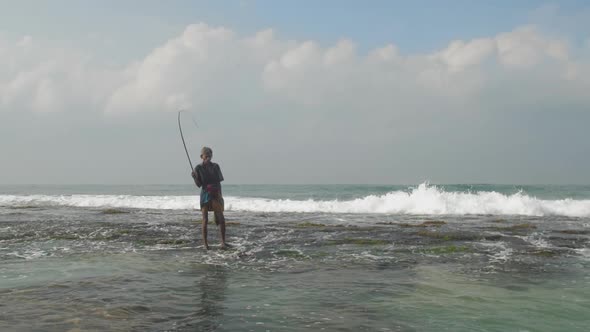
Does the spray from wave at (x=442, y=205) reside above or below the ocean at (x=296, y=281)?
above

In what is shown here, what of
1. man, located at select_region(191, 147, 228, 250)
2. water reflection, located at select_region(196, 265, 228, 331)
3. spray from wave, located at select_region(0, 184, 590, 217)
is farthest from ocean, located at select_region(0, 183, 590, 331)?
spray from wave, located at select_region(0, 184, 590, 217)

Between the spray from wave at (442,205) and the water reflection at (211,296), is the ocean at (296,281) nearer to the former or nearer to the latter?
the water reflection at (211,296)

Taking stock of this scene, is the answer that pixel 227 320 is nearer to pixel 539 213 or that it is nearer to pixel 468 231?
pixel 468 231

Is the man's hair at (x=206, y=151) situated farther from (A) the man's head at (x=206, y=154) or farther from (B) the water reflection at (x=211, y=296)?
(B) the water reflection at (x=211, y=296)

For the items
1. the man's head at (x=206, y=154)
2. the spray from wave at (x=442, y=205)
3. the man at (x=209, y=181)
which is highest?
the man's head at (x=206, y=154)

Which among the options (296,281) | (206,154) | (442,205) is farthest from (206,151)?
(442,205)

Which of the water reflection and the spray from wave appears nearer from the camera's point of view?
the water reflection

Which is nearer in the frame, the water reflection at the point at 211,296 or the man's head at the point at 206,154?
the water reflection at the point at 211,296

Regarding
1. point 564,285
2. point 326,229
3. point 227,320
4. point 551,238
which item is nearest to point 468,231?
point 551,238

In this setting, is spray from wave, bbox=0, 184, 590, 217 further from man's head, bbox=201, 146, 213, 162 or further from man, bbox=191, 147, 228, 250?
man's head, bbox=201, 146, 213, 162

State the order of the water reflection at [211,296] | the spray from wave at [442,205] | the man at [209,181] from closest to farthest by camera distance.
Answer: the water reflection at [211,296] < the man at [209,181] < the spray from wave at [442,205]

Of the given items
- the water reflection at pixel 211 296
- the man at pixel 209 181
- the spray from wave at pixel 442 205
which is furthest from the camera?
the spray from wave at pixel 442 205

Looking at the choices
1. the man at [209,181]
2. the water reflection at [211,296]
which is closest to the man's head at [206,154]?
the man at [209,181]

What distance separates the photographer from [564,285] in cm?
704
